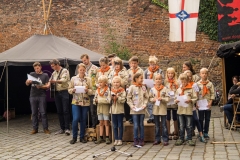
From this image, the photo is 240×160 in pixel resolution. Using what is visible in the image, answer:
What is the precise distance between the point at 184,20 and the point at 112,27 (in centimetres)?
928

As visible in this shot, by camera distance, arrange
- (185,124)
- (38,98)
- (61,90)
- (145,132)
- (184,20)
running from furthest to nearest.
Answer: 1. (38,98)
2. (61,90)
3. (184,20)
4. (145,132)
5. (185,124)

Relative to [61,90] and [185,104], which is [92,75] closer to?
[61,90]

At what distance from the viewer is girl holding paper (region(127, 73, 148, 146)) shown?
7.52 metres

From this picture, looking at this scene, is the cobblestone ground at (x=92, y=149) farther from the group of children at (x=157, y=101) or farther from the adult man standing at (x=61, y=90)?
the adult man standing at (x=61, y=90)

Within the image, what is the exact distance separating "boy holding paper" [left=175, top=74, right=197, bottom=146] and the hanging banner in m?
1.85

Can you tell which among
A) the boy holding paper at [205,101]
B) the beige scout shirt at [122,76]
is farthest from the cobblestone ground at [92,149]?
the beige scout shirt at [122,76]

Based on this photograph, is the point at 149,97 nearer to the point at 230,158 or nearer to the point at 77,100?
the point at 77,100

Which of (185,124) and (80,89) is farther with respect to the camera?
(80,89)

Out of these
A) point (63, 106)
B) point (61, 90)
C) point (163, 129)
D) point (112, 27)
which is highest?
point (112, 27)

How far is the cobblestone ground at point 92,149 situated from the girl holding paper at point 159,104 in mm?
237

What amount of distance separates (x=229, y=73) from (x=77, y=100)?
16.7ft

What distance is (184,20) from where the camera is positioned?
8586 millimetres

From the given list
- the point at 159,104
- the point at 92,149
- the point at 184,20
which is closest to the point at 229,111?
the point at 184,20

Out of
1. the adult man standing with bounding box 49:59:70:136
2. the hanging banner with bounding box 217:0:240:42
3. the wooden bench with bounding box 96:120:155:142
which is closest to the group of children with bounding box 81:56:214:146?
the wooden bench with bounding box 96:120:155:142
